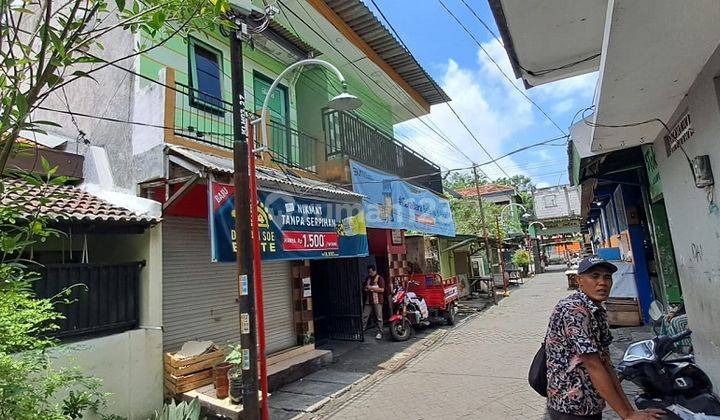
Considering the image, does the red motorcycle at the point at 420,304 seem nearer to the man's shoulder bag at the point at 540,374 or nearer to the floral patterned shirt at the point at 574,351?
the man's shoulder bag at the point at 540,374

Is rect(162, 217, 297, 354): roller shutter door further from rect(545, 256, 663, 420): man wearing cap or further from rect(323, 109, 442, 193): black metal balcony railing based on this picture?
rect(545, 256, 663, 420): man wearing cap

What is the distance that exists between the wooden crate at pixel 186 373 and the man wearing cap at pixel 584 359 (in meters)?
5.14

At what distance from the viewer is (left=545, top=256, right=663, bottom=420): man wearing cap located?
2.33 m

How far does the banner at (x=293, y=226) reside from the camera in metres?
5.80

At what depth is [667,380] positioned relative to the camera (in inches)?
119

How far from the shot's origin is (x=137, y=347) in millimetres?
5711

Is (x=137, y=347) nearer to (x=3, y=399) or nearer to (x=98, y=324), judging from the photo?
(x=98, y=324)

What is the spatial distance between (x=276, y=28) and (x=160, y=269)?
568 cm

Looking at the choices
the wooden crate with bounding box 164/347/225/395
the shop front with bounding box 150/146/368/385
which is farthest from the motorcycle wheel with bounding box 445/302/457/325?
the wooden crate with bounding box 164/347/225/395

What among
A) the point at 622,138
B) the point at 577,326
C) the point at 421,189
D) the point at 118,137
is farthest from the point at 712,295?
the point at 421,189

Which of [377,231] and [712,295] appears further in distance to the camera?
[377,231]

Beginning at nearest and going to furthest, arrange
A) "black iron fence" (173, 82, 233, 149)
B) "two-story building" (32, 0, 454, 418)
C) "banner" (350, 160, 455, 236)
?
"two-story building" (32, 0, 454, 418) → "black iron fence" (173, 82, 233, 149) → "banner" (350, 160, 455, 236)

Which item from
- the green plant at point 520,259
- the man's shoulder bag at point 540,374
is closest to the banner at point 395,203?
the man's shoulder bag at point 540,374

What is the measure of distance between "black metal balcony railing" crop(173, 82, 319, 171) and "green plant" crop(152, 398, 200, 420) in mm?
3981
